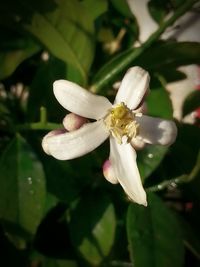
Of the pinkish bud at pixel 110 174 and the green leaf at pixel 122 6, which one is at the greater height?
the green leaf at pixel 122 6

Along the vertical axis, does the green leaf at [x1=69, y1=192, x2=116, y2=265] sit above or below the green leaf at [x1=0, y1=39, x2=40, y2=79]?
below

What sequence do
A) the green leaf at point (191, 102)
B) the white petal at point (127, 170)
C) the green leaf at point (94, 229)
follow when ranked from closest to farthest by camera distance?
the white petal at point (127, 170) → the green leaf at point (94, 229) → the green leaf at point (191, 102)

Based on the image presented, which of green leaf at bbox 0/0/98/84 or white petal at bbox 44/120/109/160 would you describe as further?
green leaf at bbox 0/0/98/84

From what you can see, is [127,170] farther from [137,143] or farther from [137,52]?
[137,52]

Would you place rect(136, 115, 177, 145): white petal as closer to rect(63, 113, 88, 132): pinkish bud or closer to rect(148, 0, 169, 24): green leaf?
rect(63, 113, 88, 132): pinkish bud

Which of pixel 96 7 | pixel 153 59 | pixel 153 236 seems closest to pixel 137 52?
pixel 153 59

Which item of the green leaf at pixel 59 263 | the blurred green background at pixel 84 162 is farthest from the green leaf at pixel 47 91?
the green leaf at pixel 59 263

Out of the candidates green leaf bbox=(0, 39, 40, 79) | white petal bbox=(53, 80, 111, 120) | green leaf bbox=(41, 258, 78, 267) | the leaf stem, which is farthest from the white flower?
green leaf bbox=(41, 258, 78, 267)

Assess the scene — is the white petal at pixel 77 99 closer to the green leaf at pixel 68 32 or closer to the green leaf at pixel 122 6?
the green leaf at pixel 68 32
